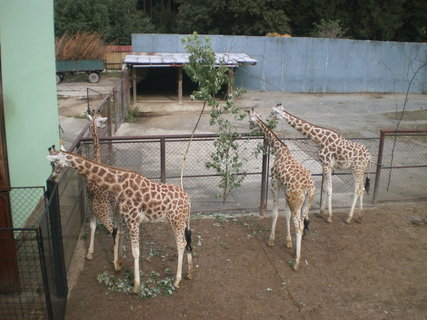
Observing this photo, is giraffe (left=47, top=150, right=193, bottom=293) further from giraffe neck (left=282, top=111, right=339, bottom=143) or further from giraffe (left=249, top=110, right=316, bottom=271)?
giraffe neck (left=282, top=111, right=339, bottom=143)

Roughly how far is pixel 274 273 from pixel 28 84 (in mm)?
5183

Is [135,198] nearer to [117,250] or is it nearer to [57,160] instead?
[117,250]

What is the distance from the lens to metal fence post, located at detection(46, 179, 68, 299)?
16.8ft

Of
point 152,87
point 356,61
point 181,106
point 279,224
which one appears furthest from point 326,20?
point 279,224

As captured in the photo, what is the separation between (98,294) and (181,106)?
1526 cm

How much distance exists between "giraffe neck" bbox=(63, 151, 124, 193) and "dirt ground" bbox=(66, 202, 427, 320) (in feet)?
4.30

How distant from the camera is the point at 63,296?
18.0 feet

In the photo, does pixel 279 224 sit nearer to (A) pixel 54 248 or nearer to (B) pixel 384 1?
(A) pixel 54 248

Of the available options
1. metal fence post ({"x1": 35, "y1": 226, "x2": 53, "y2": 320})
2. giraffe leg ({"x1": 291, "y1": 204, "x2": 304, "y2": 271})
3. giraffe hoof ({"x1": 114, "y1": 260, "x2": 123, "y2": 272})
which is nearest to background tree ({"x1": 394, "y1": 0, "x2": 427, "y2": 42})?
giraffe leg ({"x1": 291, "y1": 204, "x2": 304, "y2": 271})

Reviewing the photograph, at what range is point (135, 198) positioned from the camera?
5750 millimetres

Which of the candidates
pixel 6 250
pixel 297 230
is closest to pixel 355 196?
pixel 297 230

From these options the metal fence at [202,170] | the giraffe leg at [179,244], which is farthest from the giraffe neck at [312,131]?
A: the giraffe leg at [179,244]

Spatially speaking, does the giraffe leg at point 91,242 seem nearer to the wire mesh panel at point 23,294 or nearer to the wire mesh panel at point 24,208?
the wire mesh panel at point 23,294

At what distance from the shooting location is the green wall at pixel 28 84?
7281 mm
